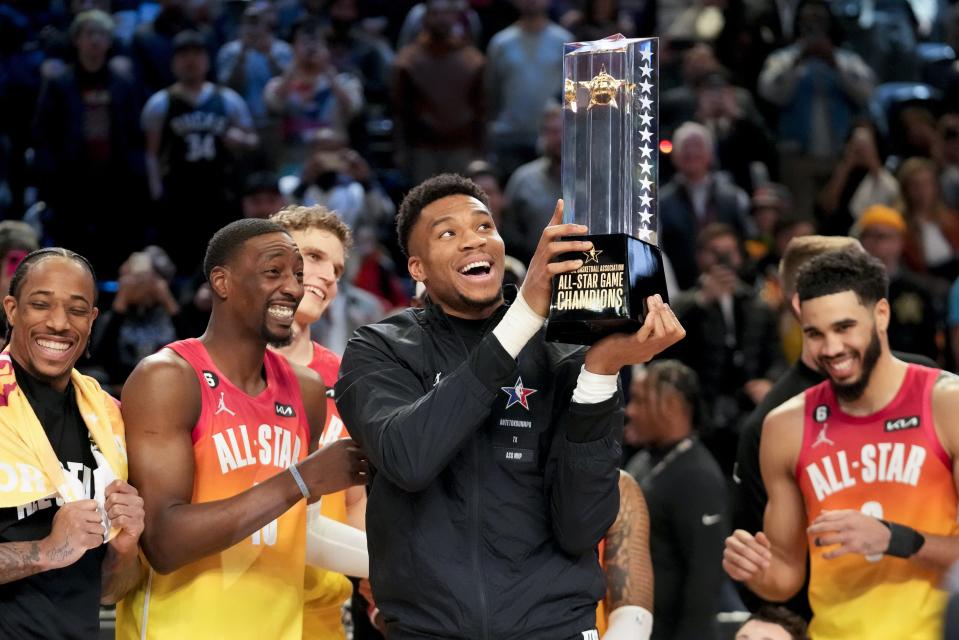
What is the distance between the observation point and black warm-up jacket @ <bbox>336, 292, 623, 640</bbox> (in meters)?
3.55

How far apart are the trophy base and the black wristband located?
1.44m

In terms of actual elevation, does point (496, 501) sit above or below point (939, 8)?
below

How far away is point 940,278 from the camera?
1039 centimetres

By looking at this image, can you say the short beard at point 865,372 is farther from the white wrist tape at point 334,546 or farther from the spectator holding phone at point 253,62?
the spectator holding phone at point 253,62

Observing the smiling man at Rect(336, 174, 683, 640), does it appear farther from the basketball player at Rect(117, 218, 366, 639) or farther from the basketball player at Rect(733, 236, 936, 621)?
the basketball player at Rect(733, 236, 936, 621)

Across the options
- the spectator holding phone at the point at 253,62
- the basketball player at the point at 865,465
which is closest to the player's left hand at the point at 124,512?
the basketball player at the point at 865,465

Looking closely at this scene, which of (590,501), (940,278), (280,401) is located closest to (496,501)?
(590,501)

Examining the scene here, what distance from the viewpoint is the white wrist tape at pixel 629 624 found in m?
4.57

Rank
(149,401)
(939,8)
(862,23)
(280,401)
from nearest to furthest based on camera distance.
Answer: (149,401) → (280,401) → (862,23) → (939,8)

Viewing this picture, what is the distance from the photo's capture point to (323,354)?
5.52m

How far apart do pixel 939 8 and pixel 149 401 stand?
39.1ft

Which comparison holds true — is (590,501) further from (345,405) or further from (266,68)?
(266,68)

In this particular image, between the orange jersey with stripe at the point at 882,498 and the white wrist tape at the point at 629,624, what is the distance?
2.18ft

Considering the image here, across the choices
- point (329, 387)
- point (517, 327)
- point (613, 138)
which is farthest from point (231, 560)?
point (613, 138)
